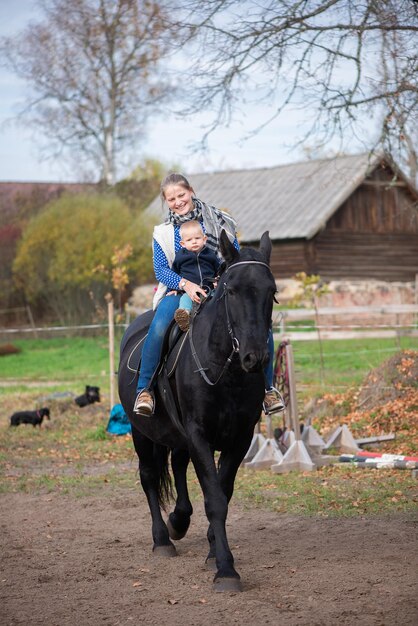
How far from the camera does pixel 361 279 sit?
40.1 meters

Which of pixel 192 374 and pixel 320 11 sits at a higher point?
pixel 320 11

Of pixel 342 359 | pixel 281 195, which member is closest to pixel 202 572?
pixel 342 359

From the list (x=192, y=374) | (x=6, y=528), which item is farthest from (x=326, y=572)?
(x=6, y=528)

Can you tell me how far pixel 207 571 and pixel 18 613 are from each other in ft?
4.76

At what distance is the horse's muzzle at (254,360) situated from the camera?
216 inches

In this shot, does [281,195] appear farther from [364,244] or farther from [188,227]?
[188,227]

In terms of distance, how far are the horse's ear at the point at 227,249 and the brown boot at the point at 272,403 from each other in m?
1.09

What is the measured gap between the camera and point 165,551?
694cm

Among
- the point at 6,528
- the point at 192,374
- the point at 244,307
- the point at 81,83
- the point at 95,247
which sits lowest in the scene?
the point at 6,528

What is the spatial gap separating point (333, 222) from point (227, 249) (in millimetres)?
33986

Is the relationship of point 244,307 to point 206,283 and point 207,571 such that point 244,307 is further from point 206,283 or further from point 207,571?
point 207,571

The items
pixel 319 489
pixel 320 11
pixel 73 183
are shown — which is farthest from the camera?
pixel 73 183

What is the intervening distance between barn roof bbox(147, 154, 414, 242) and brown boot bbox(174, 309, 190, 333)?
1115 inches

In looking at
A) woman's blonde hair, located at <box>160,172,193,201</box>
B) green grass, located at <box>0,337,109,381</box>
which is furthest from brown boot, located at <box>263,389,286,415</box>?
green grass, located at <box>0,337,109,381</box>
